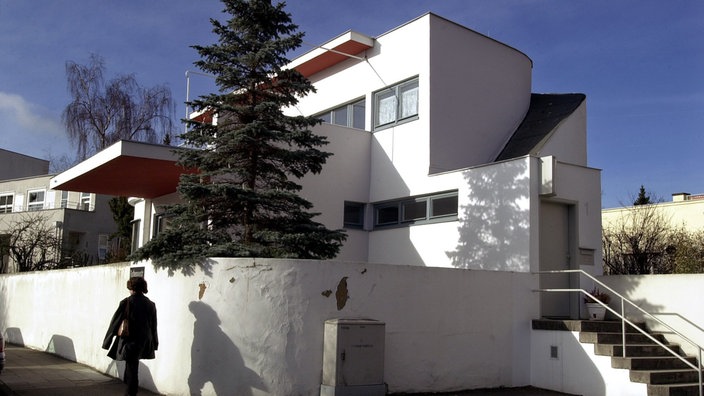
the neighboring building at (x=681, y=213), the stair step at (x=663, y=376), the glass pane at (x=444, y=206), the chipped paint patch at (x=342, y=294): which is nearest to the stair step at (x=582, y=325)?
the stair step at (x=663, y=376)

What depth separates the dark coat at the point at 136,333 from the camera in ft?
31.5

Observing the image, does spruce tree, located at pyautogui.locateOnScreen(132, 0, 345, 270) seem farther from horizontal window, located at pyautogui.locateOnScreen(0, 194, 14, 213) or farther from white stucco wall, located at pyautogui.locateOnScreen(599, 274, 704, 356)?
horizontal window, located at pyautogui.locateOnScreen(0, 194, 14, 213)

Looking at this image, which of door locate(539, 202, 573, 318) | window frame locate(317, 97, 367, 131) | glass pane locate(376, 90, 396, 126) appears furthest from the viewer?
window frame locate(317, 97, 367, 131)

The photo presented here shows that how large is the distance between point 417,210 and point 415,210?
6 cm

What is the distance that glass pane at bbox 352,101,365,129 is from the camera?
18819 mm

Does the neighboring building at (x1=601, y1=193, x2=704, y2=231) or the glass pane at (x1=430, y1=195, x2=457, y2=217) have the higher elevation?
the neighboring building at (x1=601, y1=193, x2=704, y2=231)

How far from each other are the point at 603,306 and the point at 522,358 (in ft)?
5.68

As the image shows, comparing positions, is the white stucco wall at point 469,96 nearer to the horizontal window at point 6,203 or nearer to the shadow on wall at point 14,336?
the shadow on wall at point 14,336

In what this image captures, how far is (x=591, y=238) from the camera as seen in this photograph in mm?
14367

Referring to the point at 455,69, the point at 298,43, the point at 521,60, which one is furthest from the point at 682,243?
the point at 298,43

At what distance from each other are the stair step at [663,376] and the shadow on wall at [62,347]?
10739 millimetres

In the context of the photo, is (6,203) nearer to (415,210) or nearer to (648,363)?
(415,210)

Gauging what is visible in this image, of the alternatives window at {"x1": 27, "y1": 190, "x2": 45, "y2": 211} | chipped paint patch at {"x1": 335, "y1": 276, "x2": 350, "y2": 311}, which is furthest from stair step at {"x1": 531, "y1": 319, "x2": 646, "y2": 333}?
window at {"x1": 27, "y1": 190, "x2": 45, "y2": 211}

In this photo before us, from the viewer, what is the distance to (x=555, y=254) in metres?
13.9
